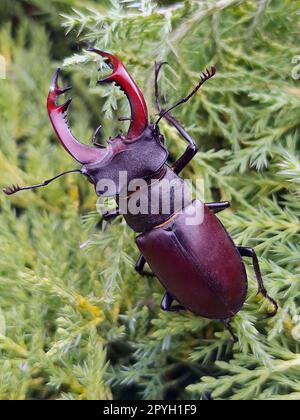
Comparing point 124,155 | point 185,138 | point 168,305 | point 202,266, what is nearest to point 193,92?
point 185,138

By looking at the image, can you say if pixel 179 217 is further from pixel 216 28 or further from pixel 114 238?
pixel 216 28

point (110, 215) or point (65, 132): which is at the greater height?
point (65, 132)

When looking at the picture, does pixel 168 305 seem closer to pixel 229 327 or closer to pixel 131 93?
pixel 229 327

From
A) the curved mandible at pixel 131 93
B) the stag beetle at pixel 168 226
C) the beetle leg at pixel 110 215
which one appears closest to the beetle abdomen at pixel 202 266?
the stag beetle at pixel 168 226

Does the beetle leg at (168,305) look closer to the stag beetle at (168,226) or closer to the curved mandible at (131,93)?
the stag beetle at (168,226)

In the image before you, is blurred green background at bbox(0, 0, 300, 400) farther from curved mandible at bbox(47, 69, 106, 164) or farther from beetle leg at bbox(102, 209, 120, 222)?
curved mandible at bbox(47, 69, 106, 164)
